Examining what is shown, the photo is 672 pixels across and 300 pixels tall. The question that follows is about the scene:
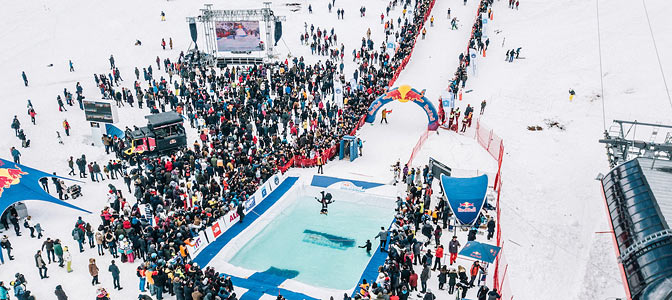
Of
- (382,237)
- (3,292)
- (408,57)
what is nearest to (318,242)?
(382,237)

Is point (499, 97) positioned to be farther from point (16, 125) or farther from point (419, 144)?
point (16, 125)

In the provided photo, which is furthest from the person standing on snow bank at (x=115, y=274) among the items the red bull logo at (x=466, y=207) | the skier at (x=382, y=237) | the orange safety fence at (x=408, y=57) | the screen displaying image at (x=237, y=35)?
the screen displaying image at (x=237, y=35)

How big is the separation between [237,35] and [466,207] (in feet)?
83.6

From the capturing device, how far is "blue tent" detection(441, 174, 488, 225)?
1962 centimetres

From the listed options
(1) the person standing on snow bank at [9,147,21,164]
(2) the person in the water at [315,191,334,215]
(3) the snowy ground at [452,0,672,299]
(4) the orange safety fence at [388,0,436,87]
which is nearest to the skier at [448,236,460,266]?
(3) the snowy ground at [452,0,672,299]

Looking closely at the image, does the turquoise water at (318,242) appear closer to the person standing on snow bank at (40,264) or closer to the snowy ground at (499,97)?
the snowy ground at (499,97)

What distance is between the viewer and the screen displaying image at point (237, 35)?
3909 cm

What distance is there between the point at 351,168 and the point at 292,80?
10.3m

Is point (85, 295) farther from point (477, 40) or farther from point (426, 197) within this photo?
point (477, 40)

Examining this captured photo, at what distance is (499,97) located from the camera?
33000 millimetres

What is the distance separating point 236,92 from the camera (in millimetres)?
32562

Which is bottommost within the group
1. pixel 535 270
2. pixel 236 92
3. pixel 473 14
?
pixel 535 270

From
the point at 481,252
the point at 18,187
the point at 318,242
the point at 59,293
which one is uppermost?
the point at 18,187

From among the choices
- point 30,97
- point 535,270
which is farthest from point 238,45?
point 535,270
